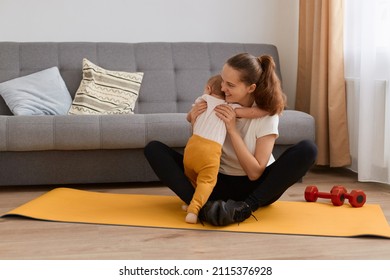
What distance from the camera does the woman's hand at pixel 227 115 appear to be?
2.70 m

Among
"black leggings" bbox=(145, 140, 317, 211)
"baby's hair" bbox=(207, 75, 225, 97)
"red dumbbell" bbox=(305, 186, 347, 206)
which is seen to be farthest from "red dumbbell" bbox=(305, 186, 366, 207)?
"baby's hair" bbox=(207, 75, 225, 97)

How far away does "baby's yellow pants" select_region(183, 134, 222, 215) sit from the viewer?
263 centimetres

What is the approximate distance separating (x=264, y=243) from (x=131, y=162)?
53.1 inches

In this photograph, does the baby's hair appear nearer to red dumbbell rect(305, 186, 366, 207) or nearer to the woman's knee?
the woman's knee

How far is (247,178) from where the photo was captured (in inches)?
111

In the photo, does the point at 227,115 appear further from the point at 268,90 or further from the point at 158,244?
the point at 158,244

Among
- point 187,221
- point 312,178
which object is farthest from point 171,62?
point 187,221

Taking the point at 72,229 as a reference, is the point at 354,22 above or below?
above

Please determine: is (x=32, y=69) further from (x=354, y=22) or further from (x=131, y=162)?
(x=354, y=22)

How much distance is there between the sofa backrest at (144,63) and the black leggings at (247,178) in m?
1.33

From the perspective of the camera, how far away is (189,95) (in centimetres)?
423

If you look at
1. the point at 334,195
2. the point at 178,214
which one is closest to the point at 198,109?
the point at 178,214

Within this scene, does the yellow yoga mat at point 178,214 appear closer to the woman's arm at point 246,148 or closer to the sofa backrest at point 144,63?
the woman's arm at point 246,148

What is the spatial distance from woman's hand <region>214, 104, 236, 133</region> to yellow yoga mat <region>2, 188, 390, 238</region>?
0.43 metres
